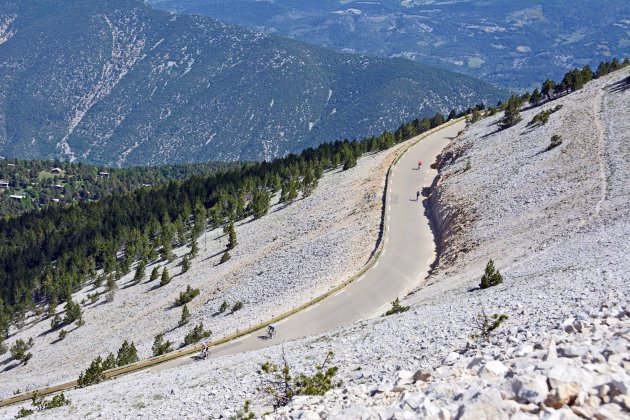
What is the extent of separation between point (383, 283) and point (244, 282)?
63.8 ft

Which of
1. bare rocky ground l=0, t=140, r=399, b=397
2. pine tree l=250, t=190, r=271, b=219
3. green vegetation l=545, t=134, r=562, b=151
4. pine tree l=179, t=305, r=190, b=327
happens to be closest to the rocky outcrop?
bare rocky ground l=0, t=140, r=399, b=397

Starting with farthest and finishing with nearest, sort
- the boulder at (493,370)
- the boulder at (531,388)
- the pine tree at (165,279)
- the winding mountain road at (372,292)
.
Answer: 1. the pine tree at (165,279)
2. the winding mountain road at (372,292)
3. the boulder at (493,370)
4. the boulder at (531,388)

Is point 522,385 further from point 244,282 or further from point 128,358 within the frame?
point 244,282

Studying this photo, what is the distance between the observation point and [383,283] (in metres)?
52.9

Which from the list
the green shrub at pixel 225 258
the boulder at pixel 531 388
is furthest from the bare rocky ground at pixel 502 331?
the green shrub at pixel 225 258

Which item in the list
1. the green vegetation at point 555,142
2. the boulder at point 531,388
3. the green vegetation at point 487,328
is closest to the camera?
the boulder at point 531,388

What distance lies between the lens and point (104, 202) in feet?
554

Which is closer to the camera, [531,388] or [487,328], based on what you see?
[531,388]

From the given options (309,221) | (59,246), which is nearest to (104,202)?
(59,246)

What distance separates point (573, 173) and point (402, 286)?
68.2 ft

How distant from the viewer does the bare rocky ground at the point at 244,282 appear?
5772 cm

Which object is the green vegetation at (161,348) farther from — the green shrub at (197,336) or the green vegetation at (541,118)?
the green vegetation at (541,118)

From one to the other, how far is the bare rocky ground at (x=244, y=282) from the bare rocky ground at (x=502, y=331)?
419 inches

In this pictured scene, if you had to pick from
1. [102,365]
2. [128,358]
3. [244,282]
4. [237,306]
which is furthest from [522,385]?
[244,282]
